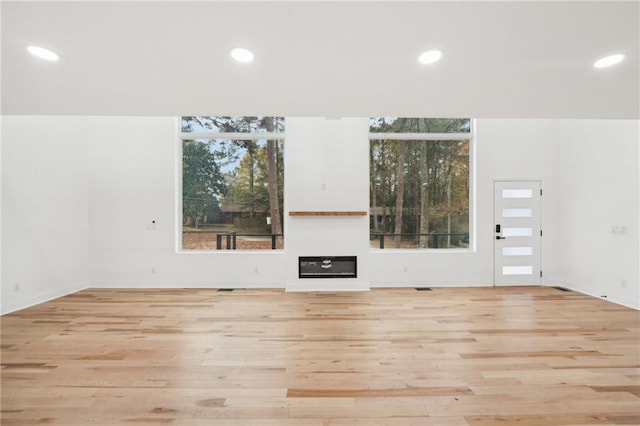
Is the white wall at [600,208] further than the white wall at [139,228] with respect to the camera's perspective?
No

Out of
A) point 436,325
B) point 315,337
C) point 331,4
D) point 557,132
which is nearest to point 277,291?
point 315,337

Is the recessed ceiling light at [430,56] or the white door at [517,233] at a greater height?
the recessed ceiling light at [430,56]

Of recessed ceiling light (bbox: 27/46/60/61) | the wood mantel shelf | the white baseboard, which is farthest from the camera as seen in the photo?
the wood mantel shelf

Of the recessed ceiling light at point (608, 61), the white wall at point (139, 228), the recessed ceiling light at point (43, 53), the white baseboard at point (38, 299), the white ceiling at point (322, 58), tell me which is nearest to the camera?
the white ceiling at point (322, 58)

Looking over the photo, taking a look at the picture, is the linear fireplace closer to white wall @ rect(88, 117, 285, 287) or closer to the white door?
white wall @ rect(88, 117, 285, 287)

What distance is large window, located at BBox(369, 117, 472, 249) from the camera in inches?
235

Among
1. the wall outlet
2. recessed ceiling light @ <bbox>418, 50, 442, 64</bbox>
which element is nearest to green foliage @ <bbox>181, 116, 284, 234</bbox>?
recessed ceiling light @ <bbox>418, 50, 442, 64</bbox>

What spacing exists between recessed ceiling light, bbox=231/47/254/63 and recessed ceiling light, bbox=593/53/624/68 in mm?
2492

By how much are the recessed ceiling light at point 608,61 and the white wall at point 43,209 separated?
21.5 feet

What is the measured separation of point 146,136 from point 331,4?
5.27 m

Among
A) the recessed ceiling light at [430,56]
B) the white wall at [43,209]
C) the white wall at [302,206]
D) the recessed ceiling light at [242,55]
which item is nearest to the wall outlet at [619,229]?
the white wall at [302,206]

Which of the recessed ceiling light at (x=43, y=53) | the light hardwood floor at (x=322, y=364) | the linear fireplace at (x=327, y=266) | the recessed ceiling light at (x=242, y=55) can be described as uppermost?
the recessed ceiling light at (x=242, y=55)

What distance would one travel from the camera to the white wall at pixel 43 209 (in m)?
4.31

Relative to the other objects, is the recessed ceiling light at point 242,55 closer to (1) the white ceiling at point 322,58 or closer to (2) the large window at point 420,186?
(1) the white ceiling at point 322,58
